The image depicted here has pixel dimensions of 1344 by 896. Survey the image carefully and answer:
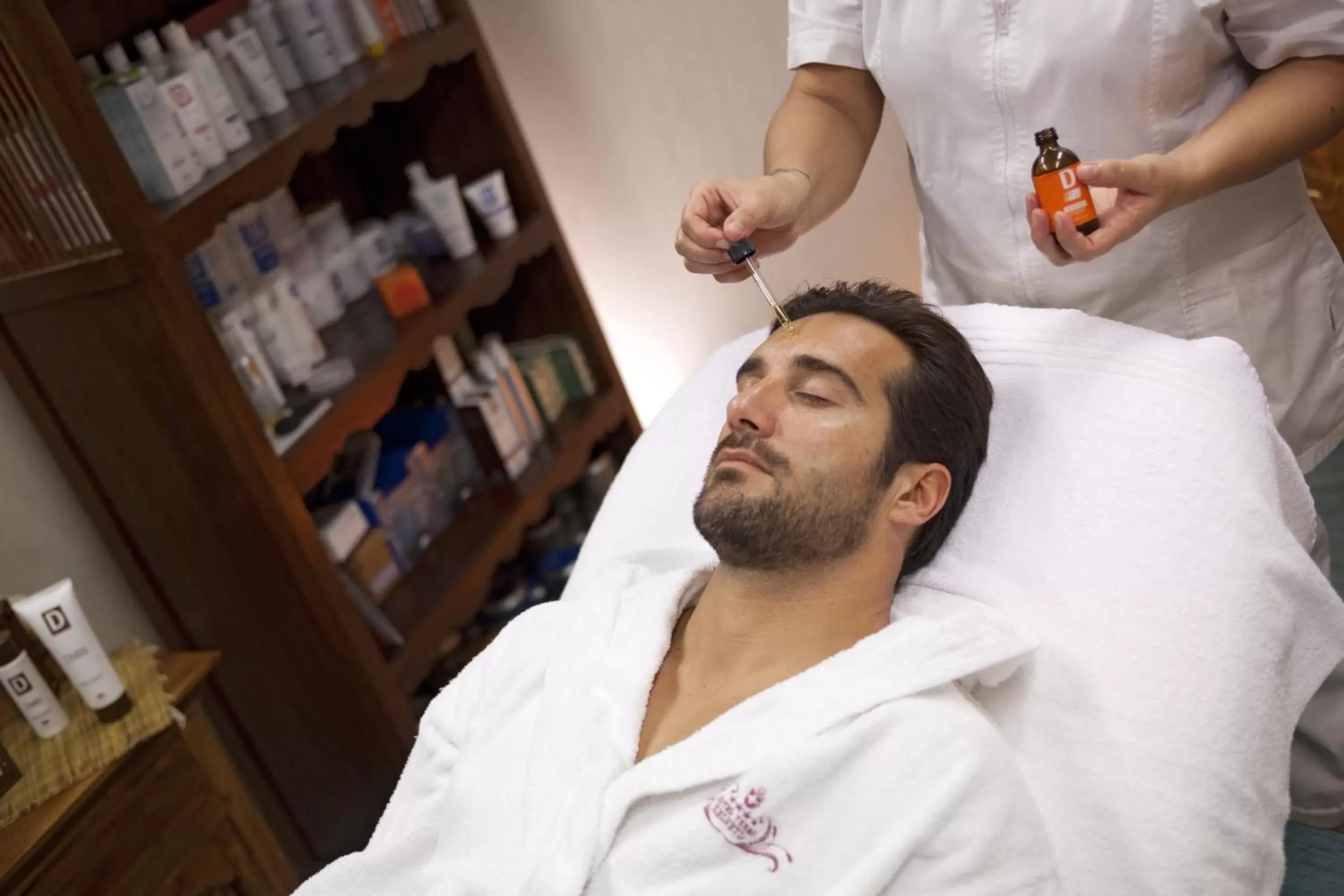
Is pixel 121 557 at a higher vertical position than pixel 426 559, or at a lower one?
higher

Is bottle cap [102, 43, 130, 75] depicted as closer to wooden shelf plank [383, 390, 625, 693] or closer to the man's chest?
wooden shelf plank [383, 390, 625, 693]

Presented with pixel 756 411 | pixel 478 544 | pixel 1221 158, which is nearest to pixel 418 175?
pixel 478 544

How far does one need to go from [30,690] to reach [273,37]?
110 centimetres

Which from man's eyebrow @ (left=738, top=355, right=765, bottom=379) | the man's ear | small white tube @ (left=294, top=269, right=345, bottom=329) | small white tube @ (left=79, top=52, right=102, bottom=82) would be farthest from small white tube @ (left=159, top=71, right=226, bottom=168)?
the man's ear

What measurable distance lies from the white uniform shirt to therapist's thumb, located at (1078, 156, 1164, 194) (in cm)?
17

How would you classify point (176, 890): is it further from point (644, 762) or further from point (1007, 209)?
point (1007, 209)

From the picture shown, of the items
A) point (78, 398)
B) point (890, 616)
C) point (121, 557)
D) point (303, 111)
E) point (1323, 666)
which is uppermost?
point (303, 111)

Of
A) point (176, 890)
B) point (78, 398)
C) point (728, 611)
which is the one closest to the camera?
point (728, 611)

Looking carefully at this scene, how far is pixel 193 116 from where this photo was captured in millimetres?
1607

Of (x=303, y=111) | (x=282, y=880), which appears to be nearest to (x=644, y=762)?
(x=282, y=880)

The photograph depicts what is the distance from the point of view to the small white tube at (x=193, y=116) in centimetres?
159

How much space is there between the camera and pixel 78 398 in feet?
5.39

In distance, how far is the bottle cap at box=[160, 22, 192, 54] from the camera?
1.65 metres

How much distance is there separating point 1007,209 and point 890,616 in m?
0.49
